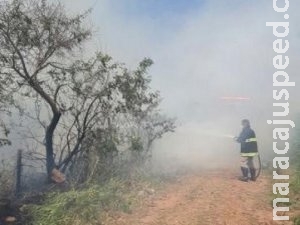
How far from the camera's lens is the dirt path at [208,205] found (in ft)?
31.1

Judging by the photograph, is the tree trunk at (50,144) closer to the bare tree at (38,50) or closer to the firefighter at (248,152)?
the bare tree at (38,50)

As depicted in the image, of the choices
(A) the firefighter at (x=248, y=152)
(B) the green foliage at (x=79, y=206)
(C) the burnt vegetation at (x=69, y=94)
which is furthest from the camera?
(A) the firefighter at (x=248, y=152)

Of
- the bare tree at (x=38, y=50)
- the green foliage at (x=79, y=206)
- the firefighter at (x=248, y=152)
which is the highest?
the bare tree at (x=38, y=50)

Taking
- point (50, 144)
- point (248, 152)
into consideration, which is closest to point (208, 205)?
point (248, 152)

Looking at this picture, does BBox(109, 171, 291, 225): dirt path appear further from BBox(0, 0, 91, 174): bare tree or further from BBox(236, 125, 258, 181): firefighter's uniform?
BBox(0, 0, 91, 174): bare tree

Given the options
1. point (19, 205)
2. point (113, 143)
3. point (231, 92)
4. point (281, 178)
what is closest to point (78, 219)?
point (19, 205)

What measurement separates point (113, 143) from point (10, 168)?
2.81 metres

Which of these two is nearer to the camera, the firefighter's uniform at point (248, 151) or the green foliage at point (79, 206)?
the green foliage at point (79, 206)

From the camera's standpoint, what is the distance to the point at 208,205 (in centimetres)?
1033

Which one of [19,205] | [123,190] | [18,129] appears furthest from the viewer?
[18,129]

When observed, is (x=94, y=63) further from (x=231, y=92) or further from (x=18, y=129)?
(x=231, y=92)

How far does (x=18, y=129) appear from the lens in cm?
1459

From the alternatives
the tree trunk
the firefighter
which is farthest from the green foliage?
the firefighter

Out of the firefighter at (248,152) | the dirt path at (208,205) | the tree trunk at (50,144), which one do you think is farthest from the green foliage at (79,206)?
the firefighter at (248,152)
